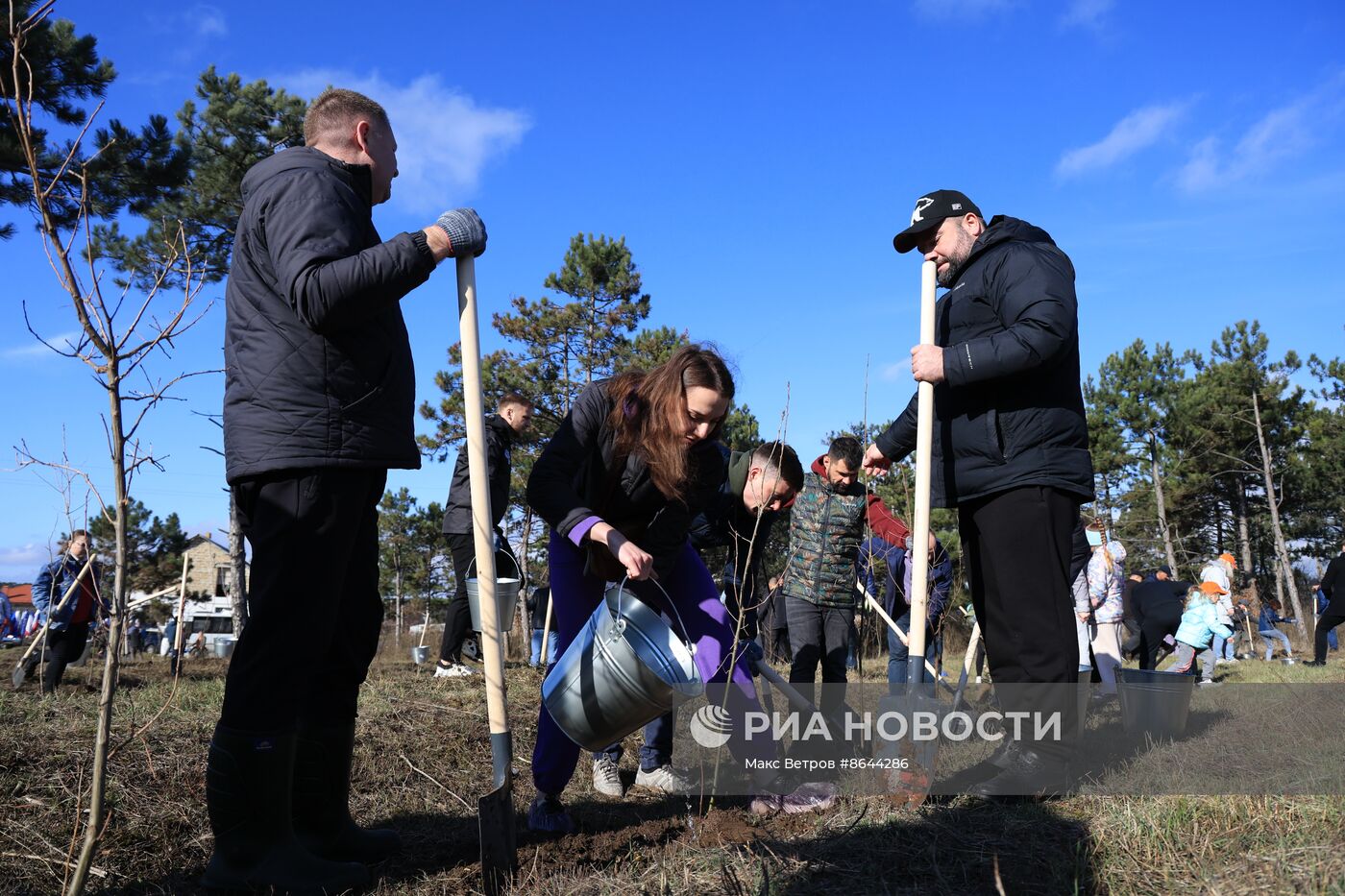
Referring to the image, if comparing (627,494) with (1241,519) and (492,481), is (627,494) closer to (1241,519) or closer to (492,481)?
(492,481)

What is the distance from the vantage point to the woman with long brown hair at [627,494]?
9.21ft

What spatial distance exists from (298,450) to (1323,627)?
14184mm

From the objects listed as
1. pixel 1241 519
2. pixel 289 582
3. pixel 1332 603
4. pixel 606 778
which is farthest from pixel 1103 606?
pixel 1241 519

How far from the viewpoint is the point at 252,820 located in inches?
84.9

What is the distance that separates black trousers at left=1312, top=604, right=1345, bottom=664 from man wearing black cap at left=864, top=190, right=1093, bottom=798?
11814 millimetres

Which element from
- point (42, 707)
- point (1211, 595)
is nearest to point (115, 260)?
point (42, 707)

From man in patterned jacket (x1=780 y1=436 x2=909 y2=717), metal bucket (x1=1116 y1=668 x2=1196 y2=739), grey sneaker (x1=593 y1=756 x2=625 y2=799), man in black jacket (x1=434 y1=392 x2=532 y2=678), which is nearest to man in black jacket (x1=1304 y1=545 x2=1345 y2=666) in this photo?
metal bucket (x1=1116 y1=668 x2=1196 y2=739)

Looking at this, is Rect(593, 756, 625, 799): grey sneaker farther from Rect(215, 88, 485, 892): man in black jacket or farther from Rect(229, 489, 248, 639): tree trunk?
Rect(229, 489, 248, 639): tree trunk

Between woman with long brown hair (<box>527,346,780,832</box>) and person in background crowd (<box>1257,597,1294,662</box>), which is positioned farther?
person in background crowd (<box>1257,597,1294,662</box>)

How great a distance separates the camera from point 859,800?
114 inches

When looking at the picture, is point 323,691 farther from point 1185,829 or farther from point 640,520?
point 1185,829

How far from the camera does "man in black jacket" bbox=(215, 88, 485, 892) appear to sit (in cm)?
214

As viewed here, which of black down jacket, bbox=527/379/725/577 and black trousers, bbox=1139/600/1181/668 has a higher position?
black down jacket, bbox=527/379/725/577

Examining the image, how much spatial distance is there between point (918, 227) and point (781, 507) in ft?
4.68
